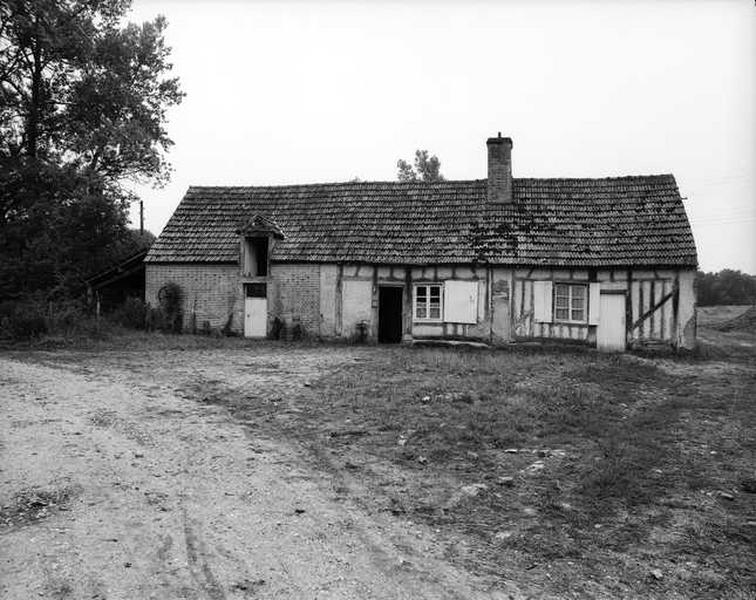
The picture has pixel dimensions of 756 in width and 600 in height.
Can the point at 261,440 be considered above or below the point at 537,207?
below

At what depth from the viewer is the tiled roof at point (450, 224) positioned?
1959 centimetres

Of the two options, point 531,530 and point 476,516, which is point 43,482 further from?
point 531,530

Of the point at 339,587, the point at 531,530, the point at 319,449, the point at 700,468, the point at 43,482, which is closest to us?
the point at 339,587

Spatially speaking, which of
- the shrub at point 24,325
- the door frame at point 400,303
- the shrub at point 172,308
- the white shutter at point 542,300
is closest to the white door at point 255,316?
the shrub at point 172,308

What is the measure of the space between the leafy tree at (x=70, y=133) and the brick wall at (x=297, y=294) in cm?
868

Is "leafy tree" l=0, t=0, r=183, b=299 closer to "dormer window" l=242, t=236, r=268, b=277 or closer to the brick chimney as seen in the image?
"dormer window" l=242, t=236, r=268, b=277

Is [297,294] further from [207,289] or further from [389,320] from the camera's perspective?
[389,320]

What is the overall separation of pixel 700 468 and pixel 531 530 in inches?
121

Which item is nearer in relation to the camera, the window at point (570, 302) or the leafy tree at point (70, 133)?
the window at point (570, 302)

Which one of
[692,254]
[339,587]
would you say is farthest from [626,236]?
[339,587]

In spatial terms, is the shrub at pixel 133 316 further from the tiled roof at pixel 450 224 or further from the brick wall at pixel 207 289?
the tiled roof at pixel 450 224

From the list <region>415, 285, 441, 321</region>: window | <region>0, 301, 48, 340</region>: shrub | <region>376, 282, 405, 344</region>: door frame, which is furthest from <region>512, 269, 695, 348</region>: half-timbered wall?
<region>0, 301, 48, 340</region>: shrub

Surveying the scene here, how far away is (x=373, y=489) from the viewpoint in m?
6.22

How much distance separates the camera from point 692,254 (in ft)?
60.2
